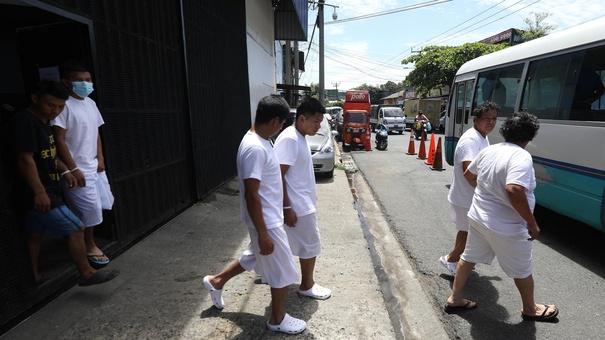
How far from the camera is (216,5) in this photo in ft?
21.0

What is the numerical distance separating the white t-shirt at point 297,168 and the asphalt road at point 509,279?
61.0 inches

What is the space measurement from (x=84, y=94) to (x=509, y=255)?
3.67m

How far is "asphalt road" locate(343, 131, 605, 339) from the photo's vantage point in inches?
107

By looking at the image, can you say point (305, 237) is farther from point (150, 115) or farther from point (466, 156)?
point (150, 115)

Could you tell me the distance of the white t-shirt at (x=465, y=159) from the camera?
3.23 metres

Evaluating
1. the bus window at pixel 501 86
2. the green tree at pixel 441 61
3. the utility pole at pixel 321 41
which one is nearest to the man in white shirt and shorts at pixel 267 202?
the bus window at pixel 501 86

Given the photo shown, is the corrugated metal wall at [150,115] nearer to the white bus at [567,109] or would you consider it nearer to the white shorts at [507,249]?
Answer: the white shorts at [507,249]

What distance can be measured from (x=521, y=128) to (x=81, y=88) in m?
3.54

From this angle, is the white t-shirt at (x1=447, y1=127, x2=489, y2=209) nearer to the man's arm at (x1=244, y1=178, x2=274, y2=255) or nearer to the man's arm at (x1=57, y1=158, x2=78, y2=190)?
the man's arm at (x1=244, y1=178, x2=274, y2=255)

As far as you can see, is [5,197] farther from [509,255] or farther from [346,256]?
[509,255]

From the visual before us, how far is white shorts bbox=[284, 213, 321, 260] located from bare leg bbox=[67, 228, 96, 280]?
170cm

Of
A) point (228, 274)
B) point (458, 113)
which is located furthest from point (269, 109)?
point (458, 113)

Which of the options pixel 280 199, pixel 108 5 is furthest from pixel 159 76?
pixel 280 199

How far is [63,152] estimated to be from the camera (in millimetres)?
2746
